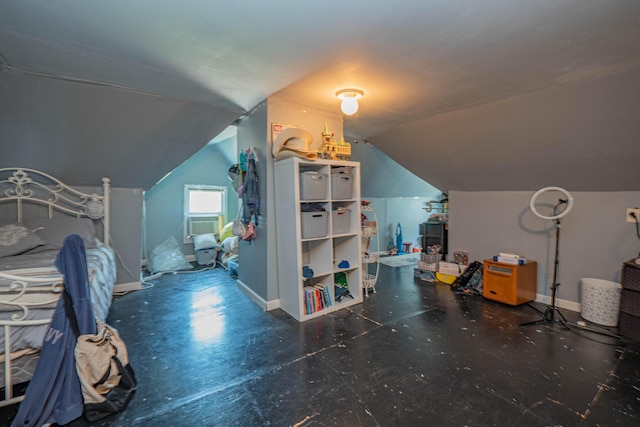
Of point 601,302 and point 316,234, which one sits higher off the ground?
point 316,234

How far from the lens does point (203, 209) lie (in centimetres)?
538

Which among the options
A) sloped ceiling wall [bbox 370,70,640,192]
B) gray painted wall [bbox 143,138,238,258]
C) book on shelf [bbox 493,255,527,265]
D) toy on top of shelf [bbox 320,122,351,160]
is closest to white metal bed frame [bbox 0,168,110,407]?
gray painted wall [bbox 143,138,238,258]

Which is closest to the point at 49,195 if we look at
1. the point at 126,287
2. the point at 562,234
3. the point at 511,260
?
the point at 126,287

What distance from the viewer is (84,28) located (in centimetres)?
163

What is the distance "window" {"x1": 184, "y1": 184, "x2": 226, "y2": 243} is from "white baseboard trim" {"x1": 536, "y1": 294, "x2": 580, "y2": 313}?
482 centimetres

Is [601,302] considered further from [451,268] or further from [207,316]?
[207,316]

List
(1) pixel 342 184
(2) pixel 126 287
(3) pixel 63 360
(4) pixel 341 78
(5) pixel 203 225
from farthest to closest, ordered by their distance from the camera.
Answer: (5) pixel 203 225 → (2) pixel 126 287 → (1) pixel 342 184 → (4) pixel 341 78 → (3) pixel 63 360

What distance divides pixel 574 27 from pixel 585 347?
219 centimetres

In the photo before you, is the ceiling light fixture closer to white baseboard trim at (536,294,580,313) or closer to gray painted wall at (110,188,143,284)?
gray painted wall at (110,188,143,284)

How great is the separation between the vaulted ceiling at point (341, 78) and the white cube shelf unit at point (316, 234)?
73 cm

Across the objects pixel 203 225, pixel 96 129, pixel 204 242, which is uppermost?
pixel 96 129

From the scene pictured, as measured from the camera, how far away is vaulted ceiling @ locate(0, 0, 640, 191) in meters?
1.51

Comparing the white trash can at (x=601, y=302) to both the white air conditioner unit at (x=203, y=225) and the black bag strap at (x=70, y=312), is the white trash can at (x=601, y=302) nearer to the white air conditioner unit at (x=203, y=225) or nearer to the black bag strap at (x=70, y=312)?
the black bag strap at (x=70, y=312)

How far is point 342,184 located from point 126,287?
2.85m
